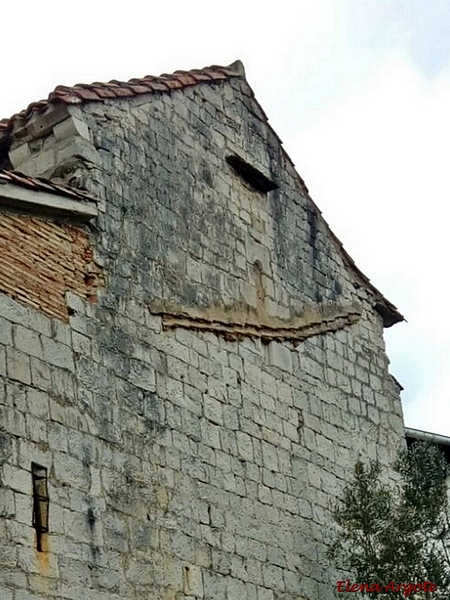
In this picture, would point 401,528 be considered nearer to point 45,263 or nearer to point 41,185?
point 45,263

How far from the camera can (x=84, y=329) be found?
948cm

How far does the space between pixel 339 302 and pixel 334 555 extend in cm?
301

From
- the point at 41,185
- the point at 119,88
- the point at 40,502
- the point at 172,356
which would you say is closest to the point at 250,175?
the point at 119,88

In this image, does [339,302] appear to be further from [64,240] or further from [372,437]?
[64,240]

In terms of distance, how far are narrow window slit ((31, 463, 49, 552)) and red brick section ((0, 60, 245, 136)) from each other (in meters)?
3.14

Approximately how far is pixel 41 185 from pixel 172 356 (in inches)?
73.5

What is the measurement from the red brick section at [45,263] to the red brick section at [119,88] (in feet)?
3.78

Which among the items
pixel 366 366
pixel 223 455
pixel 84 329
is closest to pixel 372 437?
pixel 366 366

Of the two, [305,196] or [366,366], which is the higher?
[305,196]

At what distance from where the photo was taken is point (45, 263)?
9.33 metres

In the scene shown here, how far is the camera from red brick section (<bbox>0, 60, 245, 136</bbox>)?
10203 millimetres

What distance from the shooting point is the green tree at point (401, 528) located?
10664 millimetres

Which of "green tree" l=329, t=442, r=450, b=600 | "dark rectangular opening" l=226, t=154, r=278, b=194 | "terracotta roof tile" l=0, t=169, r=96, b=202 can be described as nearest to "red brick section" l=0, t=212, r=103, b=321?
"terracotta roof tile" l=0, t=169, r=96, b=202

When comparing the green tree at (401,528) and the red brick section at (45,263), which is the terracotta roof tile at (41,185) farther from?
the green tree at (401,528)
